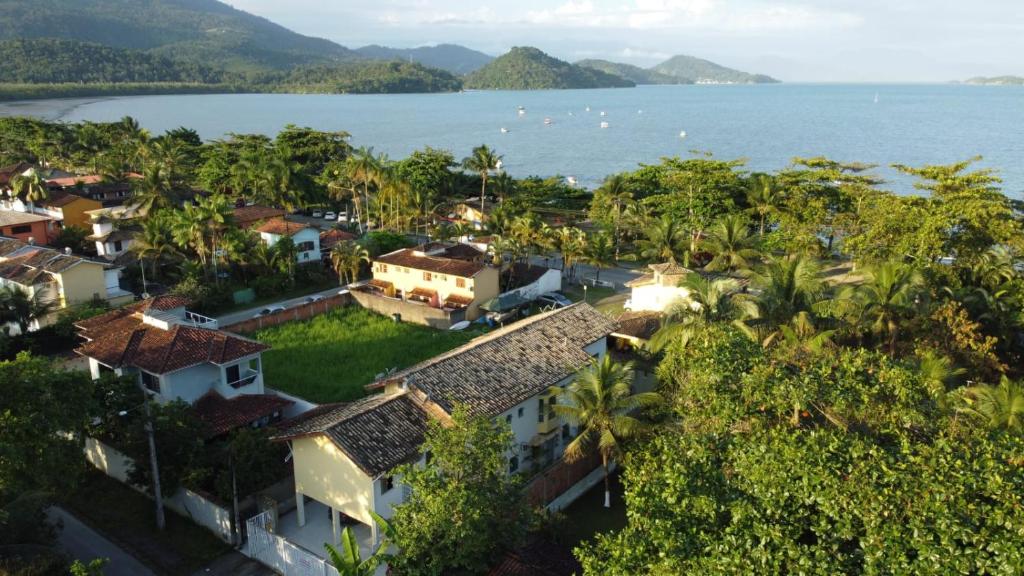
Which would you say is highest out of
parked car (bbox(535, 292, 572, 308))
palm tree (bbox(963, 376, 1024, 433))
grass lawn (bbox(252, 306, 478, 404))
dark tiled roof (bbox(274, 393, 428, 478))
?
palm tree (bbox(963, 376, 1024, 433))

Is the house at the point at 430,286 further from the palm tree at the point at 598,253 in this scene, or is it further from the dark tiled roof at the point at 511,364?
the dark tiled roof at the point at 511,364

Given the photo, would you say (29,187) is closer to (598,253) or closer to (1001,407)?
(598,253)

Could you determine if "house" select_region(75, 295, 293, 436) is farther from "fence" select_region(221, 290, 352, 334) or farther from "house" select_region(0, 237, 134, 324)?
"house" select_region(0, 237, 134, 324)

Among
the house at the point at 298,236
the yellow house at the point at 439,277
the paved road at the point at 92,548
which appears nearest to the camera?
the paved road at the point at 92,548

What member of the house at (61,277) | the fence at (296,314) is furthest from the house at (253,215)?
the fence at (296,314)

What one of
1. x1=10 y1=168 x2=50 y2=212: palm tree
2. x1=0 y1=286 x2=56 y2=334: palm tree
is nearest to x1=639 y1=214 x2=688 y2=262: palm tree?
x1=0 y1=286 x2=56 y2=334: palm tree

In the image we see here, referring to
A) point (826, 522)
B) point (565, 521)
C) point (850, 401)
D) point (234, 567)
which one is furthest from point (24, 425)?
point (850, 401)
